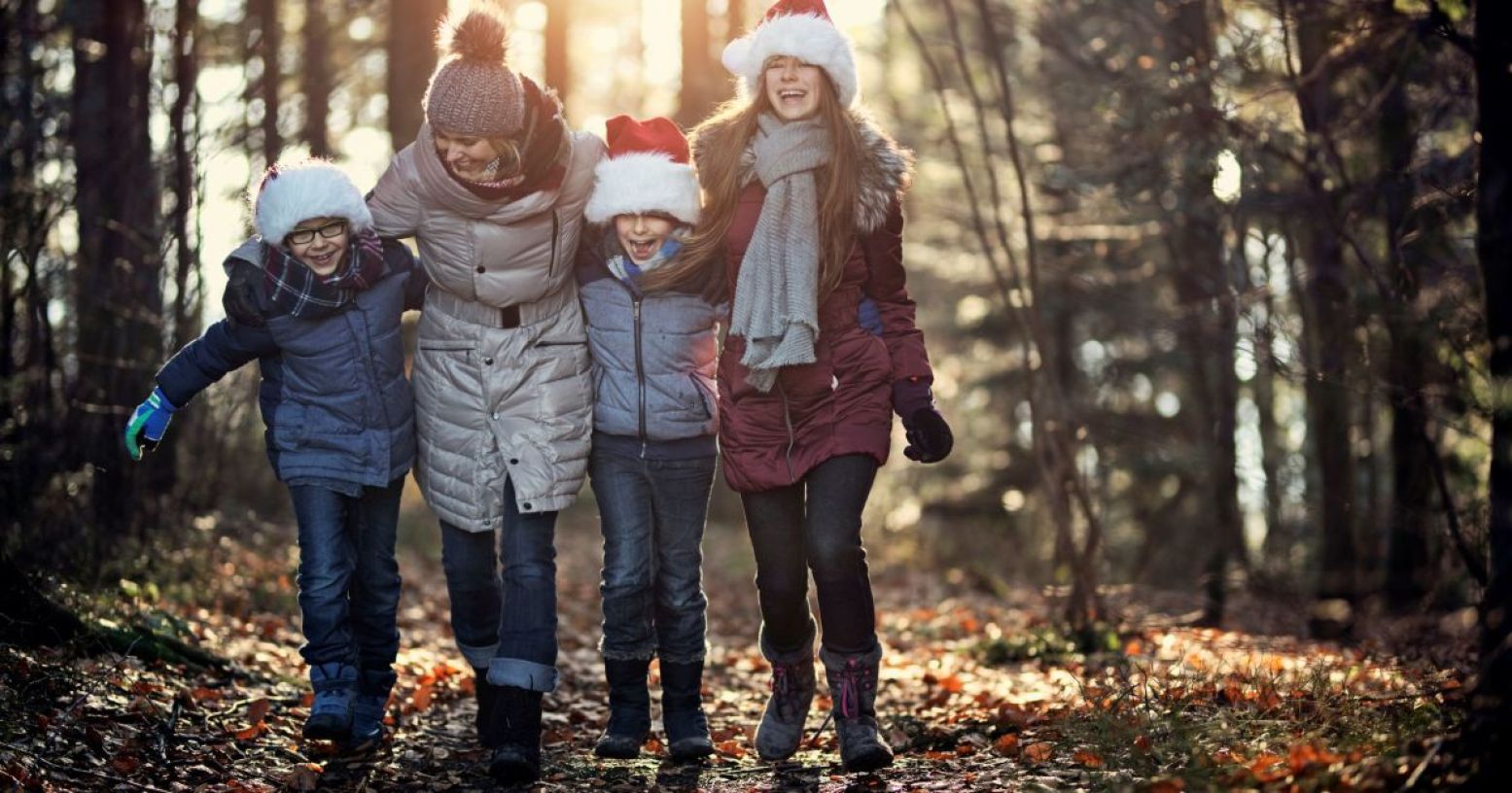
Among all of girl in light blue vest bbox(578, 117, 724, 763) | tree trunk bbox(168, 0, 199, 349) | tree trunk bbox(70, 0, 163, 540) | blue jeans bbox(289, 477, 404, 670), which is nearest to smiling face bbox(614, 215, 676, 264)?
girl in light blue vest bbox(578, 117, 724, 763)

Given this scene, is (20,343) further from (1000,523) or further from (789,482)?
(1000,523)

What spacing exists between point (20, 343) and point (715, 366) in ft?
18.3

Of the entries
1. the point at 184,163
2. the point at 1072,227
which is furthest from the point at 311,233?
the point at 1072,227

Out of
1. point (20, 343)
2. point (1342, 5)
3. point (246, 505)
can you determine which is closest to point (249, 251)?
point (20, 343)

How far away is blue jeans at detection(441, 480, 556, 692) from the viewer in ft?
16.6

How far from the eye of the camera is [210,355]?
515 cm

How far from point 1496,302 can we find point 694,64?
45.8 ft

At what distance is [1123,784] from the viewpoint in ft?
13.4

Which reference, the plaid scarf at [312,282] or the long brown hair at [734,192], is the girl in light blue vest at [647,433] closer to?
the long brown hair at [734,192]

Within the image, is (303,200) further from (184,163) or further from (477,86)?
(184,163)

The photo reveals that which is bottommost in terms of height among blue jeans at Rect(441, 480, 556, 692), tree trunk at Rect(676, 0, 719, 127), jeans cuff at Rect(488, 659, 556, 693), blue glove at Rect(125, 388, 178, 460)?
jeans cuff at Rect(488, 659, 556, 693)

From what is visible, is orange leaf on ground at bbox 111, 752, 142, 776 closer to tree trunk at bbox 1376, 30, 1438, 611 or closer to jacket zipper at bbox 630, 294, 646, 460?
jacket zipper at bbox 630, 294, 646, 460

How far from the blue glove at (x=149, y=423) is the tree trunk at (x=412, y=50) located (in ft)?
20.0

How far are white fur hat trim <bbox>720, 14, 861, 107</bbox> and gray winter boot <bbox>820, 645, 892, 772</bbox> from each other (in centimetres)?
199
